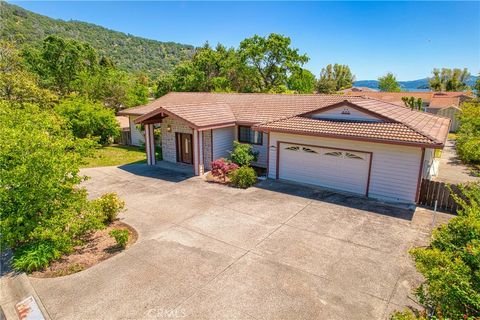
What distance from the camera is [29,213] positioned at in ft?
25.3

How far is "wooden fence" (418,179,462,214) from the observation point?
452 inches

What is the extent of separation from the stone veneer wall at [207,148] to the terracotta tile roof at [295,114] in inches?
36.7

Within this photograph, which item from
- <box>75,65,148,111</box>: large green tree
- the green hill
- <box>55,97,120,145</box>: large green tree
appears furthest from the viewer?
the green hill

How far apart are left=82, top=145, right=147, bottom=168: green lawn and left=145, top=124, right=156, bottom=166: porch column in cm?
153

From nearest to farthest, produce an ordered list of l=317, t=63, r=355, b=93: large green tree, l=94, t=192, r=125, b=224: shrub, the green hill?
l=94, t=192, r=125, b=224: shrub → the green hill → l=317, t=63, r=355, b=93: large green tree

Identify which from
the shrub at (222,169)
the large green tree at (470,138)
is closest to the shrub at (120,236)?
the shrub at (222,169)

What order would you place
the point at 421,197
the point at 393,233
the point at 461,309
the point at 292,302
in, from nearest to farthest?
the point at 461,309, the point at 292,302, the point at 393,233, the point at 421,197

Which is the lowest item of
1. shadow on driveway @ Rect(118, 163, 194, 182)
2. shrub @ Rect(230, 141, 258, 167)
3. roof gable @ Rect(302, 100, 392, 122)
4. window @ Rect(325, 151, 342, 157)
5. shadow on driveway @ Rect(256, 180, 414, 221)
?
shadow on driveway @ Rect(118, 163, 194, 182)

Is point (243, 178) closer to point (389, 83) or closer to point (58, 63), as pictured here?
point (58, 63)

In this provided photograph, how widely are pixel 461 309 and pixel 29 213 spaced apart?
30.7 feet

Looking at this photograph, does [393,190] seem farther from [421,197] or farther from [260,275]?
[260,275]

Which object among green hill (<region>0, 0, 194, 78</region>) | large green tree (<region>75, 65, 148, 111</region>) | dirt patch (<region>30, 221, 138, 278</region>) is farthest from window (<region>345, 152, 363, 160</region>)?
green hill (<region>0, 0, 194, 78</region>)

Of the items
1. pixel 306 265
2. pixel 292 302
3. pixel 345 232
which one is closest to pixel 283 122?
pixel 345 232

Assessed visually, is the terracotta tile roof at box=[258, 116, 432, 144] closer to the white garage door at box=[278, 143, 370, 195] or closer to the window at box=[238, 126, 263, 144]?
the white garage door at box=[278, 143, 370, 195]
